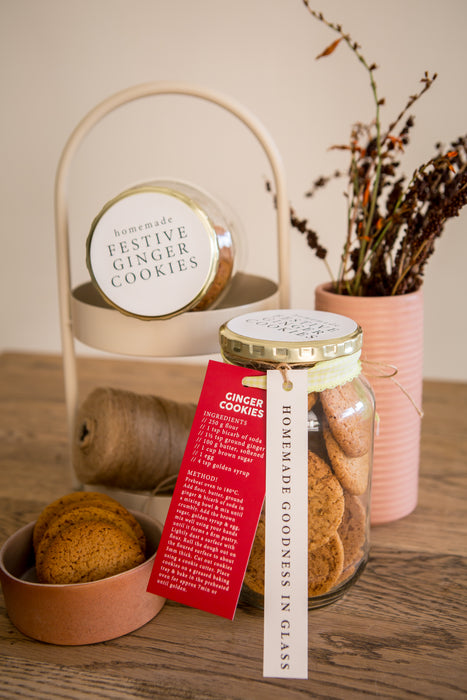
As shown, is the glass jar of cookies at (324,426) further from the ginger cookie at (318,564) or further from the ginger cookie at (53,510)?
the ginger cookie at (53,510)

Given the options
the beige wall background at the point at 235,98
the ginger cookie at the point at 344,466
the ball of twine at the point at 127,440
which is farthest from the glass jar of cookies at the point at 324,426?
the beige wall background at the point at 235,98

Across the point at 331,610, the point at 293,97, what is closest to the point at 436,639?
the point at 331,610

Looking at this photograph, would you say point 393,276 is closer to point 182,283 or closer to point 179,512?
point 182,283

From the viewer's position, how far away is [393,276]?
76 cm

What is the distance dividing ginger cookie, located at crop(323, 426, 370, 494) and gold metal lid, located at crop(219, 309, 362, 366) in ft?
0.27

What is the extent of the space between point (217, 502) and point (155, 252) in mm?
278

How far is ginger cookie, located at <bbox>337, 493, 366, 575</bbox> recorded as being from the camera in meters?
0.61

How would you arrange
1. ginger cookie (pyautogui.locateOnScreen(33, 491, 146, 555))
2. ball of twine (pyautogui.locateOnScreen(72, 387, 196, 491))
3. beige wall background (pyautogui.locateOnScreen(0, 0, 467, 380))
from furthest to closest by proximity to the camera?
beige wall background (pyautogui.locateOnScreen(0, 0, 467, 380)) → ball of twine (pyautogui.locateOnScreen(72, 387, 196, 491)) → ginger cookie (pyautogui.locateOnScreen(33, 491, 146, 555))

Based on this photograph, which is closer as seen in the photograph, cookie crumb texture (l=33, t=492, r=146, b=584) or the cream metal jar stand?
cookie crumb texture (l=33, t=492, r=146, b=584)

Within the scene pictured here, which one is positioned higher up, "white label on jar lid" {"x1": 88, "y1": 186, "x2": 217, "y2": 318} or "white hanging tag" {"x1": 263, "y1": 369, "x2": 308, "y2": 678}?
"white label on jar lid" {"x1": 88, "y1": 186, "x2": 217, "y2": 318}

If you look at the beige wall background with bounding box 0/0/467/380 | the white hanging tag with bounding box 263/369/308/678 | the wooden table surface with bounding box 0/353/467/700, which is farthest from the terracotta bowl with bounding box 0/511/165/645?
the beige wall background with bounding box 0/0/467/380

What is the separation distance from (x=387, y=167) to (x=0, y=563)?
1.88 feet

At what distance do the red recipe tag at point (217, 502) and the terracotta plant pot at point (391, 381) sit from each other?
0.64 ft

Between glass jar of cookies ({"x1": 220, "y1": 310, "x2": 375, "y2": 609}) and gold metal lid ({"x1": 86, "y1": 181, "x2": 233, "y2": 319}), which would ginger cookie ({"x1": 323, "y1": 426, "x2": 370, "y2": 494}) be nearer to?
glass jar of cookies ({"x1": 220, "y1": 310, "x2": 375, "y2": 609})
